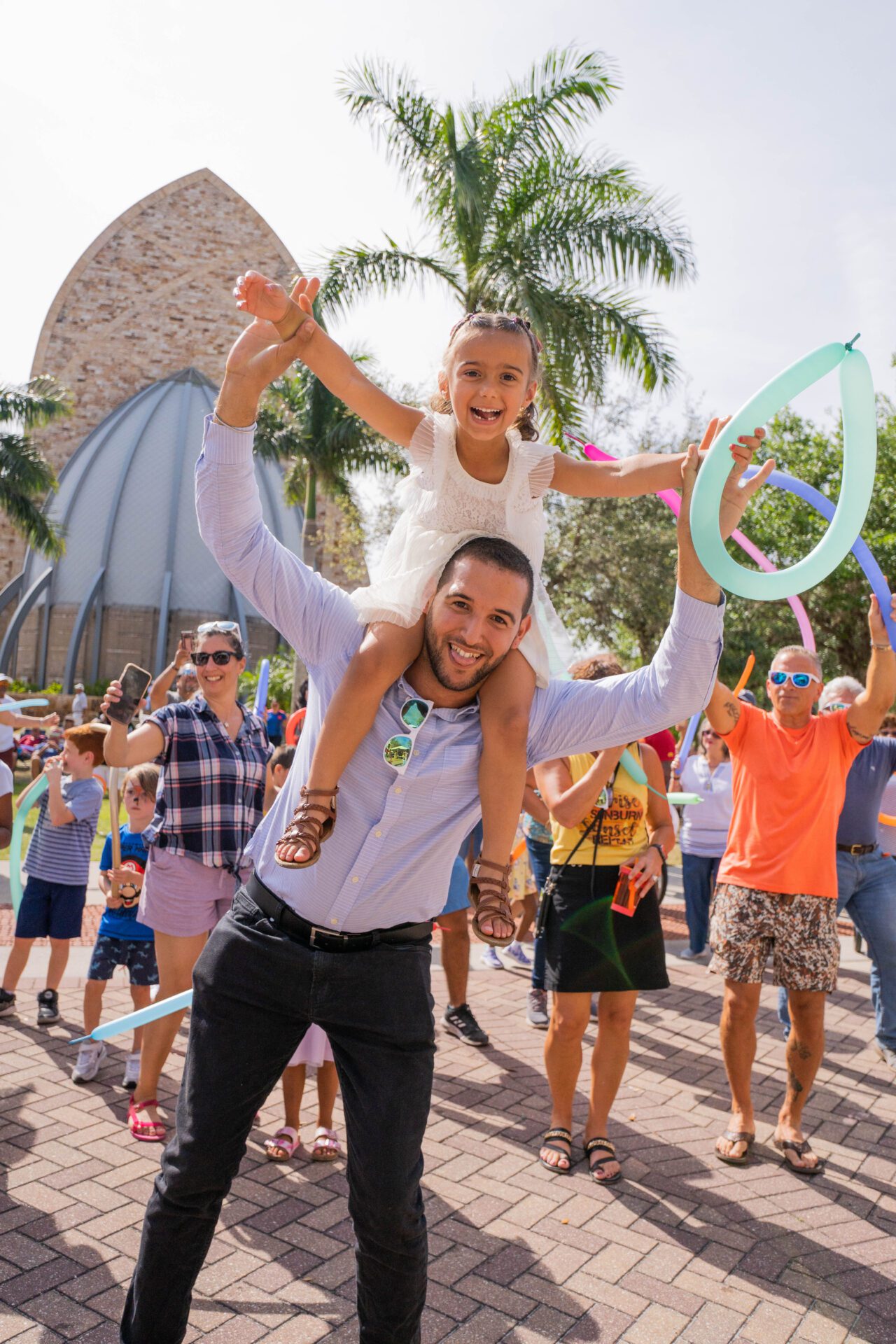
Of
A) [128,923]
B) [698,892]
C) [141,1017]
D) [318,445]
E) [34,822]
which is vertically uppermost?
[318,445]

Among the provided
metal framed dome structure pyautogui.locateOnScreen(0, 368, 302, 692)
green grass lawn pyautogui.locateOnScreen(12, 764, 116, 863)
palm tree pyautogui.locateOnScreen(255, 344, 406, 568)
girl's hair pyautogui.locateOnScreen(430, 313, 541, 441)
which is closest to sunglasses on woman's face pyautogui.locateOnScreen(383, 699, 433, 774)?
girl's hair pyautogui.locateOnScreen(430, 313, 541, 441)

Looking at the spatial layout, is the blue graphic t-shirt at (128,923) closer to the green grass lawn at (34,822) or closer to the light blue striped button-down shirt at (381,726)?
the green grass lawn at (34,822)

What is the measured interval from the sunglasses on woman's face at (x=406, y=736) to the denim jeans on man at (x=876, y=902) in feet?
12.9

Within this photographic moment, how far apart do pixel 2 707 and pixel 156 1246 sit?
4.07m

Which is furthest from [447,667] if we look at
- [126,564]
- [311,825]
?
[126,564]

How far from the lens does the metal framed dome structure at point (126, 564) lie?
30672mm

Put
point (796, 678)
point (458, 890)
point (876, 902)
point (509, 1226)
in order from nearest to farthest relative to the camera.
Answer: point (509, 1226)
point (796, 678)
point (876, 902)
point (458, 890)

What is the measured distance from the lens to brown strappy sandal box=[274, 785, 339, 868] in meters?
2.18

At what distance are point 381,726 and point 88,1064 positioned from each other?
11.7 ft

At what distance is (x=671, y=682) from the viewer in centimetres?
235

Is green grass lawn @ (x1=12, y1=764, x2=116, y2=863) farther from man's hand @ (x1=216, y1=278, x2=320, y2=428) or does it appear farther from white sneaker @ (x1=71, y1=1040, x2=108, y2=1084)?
man's hand @ (x1=216, y1=278, x2=320, y2=428)

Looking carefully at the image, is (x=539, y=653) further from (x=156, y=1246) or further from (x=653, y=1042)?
(x=653, y=1042)

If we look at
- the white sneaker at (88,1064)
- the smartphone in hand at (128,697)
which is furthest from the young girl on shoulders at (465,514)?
the white sneaker at (88,1064)

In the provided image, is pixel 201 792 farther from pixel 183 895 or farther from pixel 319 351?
pixel 319 351
